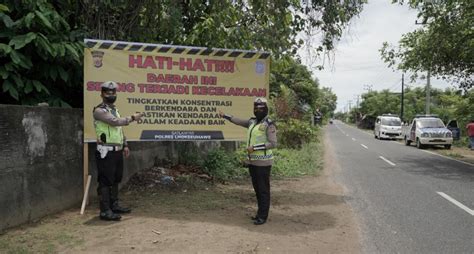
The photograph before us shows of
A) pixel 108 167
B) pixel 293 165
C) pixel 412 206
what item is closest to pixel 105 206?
pixel 108 167

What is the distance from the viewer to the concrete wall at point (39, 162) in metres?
5.13

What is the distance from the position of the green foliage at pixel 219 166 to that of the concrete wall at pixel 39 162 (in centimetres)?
296

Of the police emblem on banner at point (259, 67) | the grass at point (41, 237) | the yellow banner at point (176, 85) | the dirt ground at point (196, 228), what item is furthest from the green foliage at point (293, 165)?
the grass at point (41, 237)

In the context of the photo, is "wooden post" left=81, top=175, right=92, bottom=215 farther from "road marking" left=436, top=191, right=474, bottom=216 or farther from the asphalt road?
"road marking" left=436, top=191, right=474, bottom=216

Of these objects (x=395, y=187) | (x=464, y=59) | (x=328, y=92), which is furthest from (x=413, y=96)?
(x=395, y=187)

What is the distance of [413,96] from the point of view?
6825cm

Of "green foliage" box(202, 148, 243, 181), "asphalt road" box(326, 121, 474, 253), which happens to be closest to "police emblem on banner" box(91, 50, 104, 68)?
"green foliage" box(202, 148, 243, 181)

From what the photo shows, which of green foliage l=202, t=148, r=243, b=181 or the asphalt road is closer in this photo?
the asphalt road

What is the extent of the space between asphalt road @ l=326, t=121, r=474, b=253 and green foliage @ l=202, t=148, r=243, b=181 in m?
2.56

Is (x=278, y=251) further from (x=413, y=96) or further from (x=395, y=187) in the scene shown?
(x=413, y=96)

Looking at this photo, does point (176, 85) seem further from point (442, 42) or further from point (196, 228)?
point (442, 42)

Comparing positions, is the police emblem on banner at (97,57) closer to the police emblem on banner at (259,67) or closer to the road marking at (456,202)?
the police emblem on banner at (259,67)

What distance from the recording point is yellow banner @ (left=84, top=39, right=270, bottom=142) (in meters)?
6.76

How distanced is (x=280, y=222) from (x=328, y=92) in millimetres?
104938
